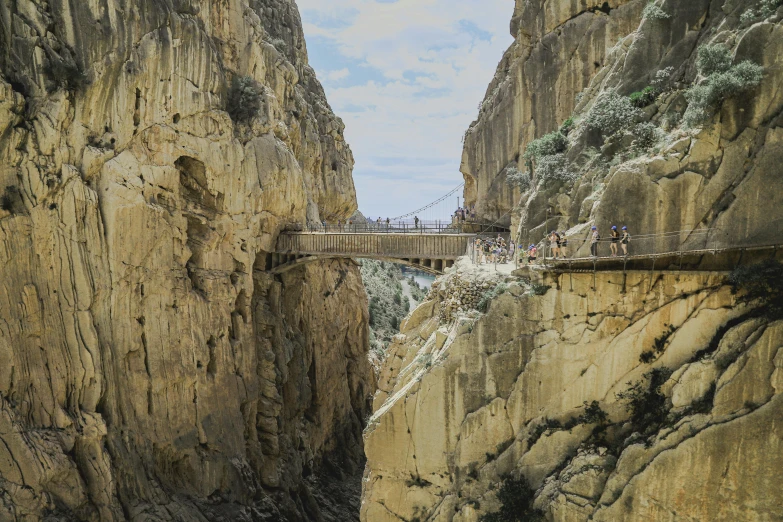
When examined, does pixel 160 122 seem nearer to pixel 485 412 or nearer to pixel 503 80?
pixel 503 80

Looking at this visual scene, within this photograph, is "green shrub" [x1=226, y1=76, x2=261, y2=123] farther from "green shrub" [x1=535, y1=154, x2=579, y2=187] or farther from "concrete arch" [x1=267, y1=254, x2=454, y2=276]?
"green shrub" [x1=535, y1=154, x2=579, y2=187]

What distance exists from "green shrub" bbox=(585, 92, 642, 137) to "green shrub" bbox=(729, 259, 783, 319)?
5.16 m

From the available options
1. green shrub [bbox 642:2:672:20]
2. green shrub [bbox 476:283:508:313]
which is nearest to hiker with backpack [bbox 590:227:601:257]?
green shrub [bbox 476:283:508:313]

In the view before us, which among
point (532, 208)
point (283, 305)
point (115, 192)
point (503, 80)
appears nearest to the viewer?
→ point (532, 208)

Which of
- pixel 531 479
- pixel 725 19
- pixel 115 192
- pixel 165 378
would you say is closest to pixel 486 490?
pixel 531 479

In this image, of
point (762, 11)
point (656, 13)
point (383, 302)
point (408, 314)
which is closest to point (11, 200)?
point (408, 314)

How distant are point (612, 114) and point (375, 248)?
1425cm

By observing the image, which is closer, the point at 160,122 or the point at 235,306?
the point at 160,122

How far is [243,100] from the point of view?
29531mm

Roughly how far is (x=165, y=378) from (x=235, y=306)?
5.23 metres

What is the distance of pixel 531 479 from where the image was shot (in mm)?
15883

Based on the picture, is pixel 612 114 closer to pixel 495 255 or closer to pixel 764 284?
pixel 495 255

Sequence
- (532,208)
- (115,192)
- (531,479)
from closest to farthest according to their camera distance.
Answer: (531,479) < (532,208) < (115,192)

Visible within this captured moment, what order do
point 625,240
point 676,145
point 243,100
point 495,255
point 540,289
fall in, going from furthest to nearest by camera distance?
point 243,100 < point 495,255 < point 540,289 < point 676,145 < point 625,240
